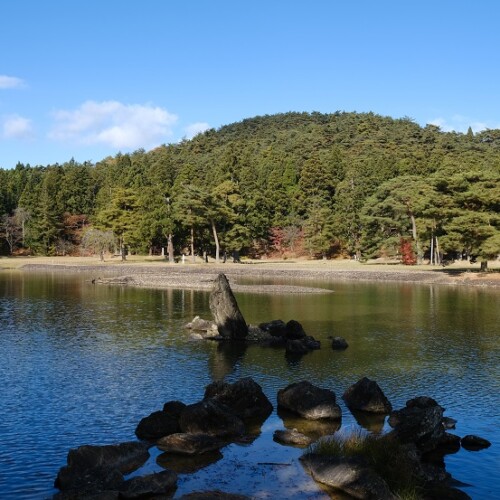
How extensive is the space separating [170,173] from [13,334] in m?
75.0

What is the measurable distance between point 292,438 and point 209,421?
2130 mm

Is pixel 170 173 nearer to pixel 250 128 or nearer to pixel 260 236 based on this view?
pixel 260 236

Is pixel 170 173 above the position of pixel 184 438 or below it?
above

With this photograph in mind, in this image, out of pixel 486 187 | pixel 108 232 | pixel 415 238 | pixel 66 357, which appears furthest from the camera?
pixel 108 232

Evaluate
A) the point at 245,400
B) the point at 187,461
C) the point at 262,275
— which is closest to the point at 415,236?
the point at 262,275

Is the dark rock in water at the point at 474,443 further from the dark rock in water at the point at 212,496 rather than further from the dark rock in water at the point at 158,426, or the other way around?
the dark rock in water at the point at 158,426

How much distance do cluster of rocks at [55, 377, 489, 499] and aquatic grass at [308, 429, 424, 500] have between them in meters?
0.28

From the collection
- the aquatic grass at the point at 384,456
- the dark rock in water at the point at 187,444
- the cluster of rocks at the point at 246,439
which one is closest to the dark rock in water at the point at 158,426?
the cluster of rocks at the point at 246,439

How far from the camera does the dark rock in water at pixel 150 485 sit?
1090 centimetres

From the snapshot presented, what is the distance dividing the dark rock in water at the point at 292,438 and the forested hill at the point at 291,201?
43.9 m

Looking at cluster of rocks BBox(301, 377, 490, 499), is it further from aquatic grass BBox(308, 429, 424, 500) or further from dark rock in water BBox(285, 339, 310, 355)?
dark rock in water BBox(285, 339, 310, 355)

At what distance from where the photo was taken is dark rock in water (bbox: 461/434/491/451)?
46.1 ft

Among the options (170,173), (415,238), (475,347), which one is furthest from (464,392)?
(170,173)

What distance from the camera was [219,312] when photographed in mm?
28969
